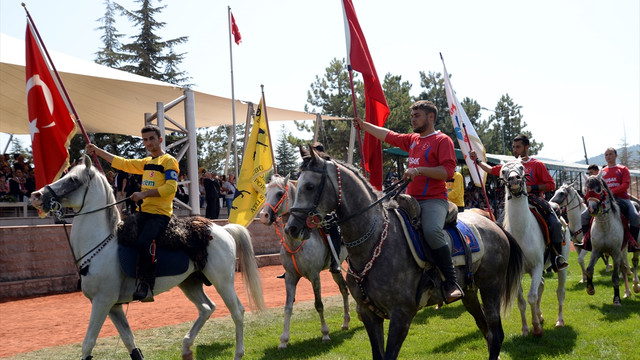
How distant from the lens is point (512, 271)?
6.40 m

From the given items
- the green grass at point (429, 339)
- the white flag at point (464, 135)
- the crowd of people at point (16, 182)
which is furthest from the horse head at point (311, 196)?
the crowd of people at point (16, 182)

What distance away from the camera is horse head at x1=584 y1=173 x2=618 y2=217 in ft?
33.6

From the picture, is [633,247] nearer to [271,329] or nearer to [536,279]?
[536,279]

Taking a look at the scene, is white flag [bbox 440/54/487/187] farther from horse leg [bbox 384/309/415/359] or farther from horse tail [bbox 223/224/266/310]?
horse leg [bbox 384/309/415/359]

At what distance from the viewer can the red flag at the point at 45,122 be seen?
730cm

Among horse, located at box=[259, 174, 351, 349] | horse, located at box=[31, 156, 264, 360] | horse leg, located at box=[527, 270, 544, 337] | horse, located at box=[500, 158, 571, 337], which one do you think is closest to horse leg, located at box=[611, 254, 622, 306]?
horse, located at box=[500, 158, 571, 337]

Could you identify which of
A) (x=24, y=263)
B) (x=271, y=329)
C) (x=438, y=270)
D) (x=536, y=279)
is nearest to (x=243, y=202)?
(x=271, y=329)

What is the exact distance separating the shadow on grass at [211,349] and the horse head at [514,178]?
465 cm

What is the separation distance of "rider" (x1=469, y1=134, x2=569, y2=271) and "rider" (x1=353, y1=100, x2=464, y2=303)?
320 cm

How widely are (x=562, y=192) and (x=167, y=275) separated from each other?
8.71 metres

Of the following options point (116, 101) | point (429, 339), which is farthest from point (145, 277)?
point (116, 101)

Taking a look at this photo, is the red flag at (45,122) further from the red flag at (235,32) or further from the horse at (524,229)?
the red flag at (235,32)

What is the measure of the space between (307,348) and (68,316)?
5.68 metres

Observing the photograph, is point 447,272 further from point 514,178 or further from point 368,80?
point 514,178
